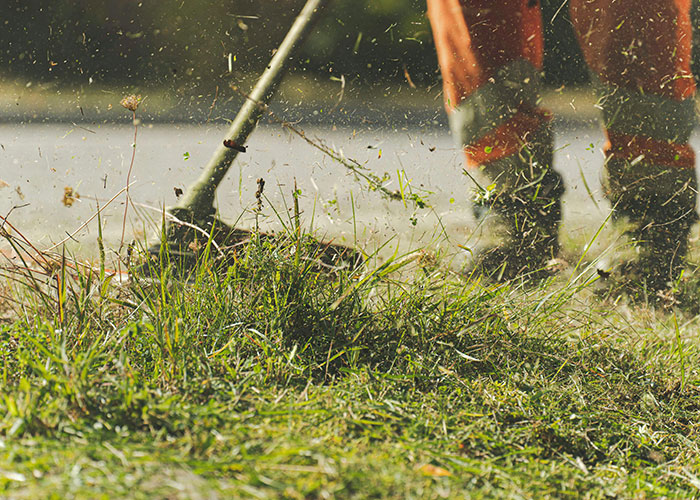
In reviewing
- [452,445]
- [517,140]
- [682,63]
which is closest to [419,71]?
[517,140]

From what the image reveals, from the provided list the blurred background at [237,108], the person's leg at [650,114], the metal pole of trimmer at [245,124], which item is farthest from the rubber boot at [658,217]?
the metal pole of trimmer at [245,124]

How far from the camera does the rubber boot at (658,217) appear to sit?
6.51ft

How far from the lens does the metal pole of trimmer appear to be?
179 centimetres

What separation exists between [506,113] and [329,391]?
1234 mm

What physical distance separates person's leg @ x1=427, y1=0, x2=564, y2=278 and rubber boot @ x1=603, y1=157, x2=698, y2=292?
236 millimetres

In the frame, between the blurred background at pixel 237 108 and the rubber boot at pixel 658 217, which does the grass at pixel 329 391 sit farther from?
the blurred background at pixel 237 108

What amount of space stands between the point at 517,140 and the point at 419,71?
17.5 inches

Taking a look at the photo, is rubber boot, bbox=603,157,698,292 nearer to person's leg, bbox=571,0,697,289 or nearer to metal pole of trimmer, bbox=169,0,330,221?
person's leg, bbox=571,0,697,289

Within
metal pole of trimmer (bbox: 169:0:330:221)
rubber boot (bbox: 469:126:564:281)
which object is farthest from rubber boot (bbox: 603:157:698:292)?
metal pole of trimmer (bbox: 169:0:330:221)

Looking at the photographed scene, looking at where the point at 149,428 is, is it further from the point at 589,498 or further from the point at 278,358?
the point at 589,498

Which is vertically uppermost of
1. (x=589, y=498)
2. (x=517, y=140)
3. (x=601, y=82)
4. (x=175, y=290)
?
(x=601, y=82)

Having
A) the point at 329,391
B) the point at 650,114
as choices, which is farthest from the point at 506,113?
the point at 329,391

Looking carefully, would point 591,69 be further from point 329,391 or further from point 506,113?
point 329,391

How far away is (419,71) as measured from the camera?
7.20 feet
